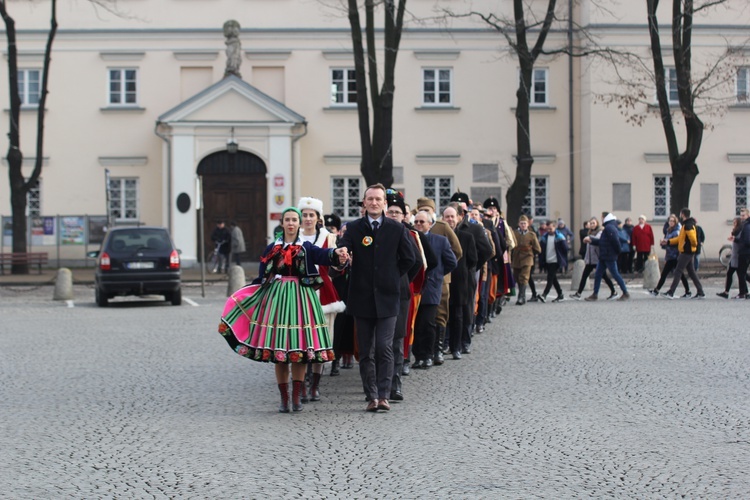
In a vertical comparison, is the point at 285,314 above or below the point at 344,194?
below

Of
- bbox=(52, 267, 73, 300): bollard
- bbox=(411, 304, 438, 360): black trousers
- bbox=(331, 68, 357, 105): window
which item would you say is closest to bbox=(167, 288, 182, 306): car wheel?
→ bbox=(52, 267, 73, 300): bollard

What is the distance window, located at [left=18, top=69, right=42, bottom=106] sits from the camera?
39.5 meters

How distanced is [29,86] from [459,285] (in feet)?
96.4

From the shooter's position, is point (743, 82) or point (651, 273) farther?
point (743, 82)

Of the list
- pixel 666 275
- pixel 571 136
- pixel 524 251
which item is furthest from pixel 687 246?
pixel 571 136

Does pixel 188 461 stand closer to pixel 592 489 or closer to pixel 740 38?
→ pixel 592 489

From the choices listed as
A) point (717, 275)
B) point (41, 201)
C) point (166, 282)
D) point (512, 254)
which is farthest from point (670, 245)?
point (41, 201)

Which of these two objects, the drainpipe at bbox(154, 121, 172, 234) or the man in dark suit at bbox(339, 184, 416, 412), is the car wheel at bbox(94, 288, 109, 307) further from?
the drainpipe at bbox(154, 121, 172, 234)

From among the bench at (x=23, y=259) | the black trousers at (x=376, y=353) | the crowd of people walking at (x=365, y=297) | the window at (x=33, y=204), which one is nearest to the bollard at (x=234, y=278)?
the bench at (x=23, y=259)

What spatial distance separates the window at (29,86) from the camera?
39.5 meters

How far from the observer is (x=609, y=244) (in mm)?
22562

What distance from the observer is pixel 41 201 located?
39.5 meters

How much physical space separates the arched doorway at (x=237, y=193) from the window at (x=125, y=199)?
2.87 metres

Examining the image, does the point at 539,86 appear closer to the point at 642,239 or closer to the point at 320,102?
the point at 320,102
